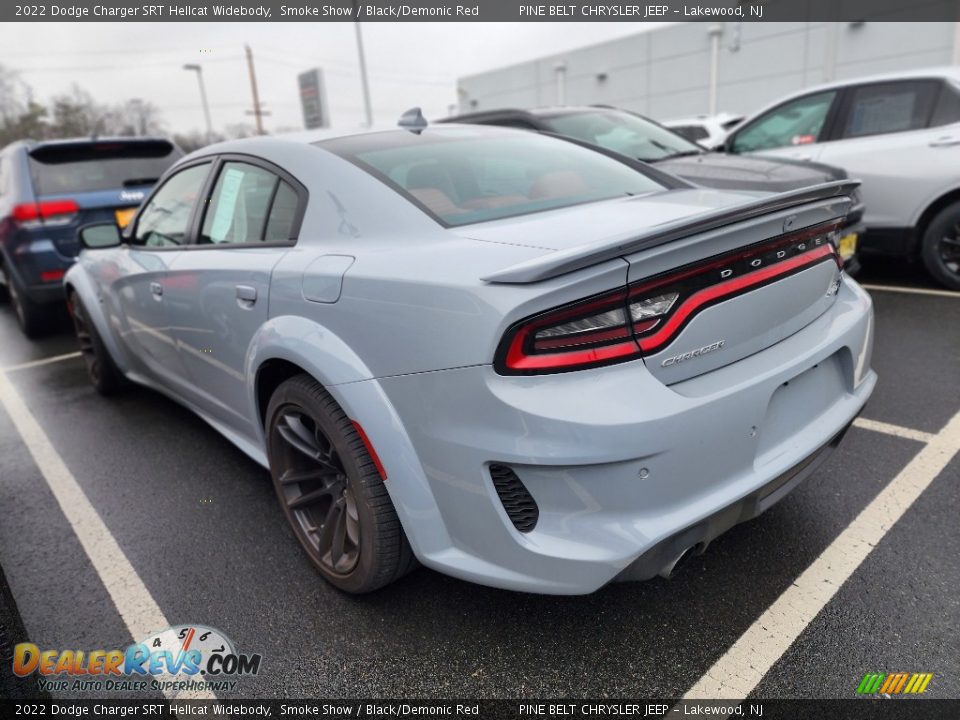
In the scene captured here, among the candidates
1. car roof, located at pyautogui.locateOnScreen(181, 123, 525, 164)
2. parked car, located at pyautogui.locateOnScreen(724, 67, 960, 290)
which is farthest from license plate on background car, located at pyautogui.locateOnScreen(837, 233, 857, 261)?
car roof, located at pyautogui.locateOnScreen(181, 123, 525, 164)

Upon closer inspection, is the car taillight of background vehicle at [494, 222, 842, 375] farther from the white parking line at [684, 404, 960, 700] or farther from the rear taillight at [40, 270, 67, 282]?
the rear taillight at [40, 270, 67, 282]

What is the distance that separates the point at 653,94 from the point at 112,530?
2815 centimetres

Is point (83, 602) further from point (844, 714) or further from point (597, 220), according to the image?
point (844, 714)

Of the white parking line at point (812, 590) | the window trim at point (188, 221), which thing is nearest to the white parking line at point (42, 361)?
the window trim at point (188, 221)

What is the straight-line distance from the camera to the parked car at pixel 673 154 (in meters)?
4.32

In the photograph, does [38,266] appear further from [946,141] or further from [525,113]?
[946,141]

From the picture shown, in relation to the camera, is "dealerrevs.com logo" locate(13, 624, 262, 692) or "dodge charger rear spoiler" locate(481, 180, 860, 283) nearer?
"dodge charger rear spoiler" locate(481, 180, 860, 283)

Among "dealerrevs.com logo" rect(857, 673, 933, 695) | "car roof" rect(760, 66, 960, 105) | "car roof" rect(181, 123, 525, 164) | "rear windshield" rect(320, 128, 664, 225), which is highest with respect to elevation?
"car roof" rect(760, 66, 960, 105)

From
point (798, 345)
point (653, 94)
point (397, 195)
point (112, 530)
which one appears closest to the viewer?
point (798, 345)

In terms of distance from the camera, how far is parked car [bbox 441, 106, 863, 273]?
4.32m

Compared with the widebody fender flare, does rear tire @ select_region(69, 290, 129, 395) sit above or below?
below

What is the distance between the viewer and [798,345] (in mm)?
1886

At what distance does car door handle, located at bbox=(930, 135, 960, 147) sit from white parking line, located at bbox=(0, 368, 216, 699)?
5.71 m

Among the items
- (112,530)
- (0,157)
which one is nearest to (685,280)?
(112,530)
